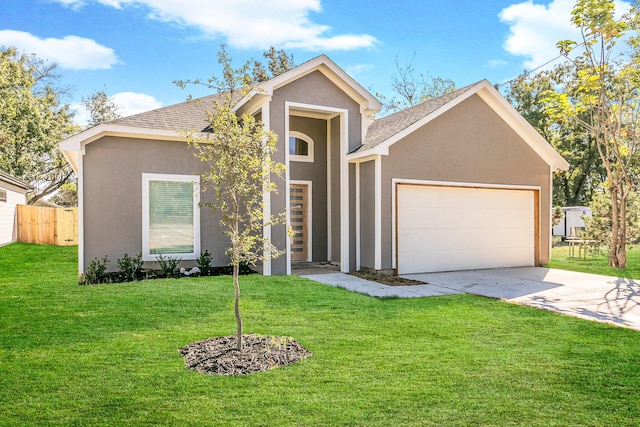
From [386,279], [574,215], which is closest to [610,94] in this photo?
[386,279]

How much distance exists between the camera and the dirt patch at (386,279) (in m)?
9.13

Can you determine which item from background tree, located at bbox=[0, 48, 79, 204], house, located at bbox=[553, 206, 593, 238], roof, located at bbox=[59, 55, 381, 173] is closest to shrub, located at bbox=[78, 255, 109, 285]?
roof, located at bbox=[59, 55, 381, 173]

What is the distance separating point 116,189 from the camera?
31.9 ft

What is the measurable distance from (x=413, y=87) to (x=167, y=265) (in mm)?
23135

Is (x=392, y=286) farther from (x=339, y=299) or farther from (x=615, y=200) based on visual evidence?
(x=615, y=200)

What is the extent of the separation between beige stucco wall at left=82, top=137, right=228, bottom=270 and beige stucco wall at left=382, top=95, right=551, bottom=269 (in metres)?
4.43

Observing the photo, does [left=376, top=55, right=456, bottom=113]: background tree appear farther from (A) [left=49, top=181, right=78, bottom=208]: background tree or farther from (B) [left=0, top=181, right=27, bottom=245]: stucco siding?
(A) [left=49, top=181, right=78, bottom=208]: background tree

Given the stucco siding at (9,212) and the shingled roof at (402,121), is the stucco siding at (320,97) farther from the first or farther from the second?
the stucco siding at (9,212)

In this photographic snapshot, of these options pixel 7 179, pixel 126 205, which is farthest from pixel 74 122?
pixel 126 205

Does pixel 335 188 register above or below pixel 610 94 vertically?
below

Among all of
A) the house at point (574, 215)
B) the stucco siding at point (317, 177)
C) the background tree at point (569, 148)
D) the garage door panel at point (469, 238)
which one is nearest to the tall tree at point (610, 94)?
the garage door panel at point (469, 238)

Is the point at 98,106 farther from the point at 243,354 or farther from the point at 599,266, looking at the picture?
the point at 243,354

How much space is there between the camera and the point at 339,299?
728 cm

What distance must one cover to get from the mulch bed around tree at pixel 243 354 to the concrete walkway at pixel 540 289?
3325 mm
